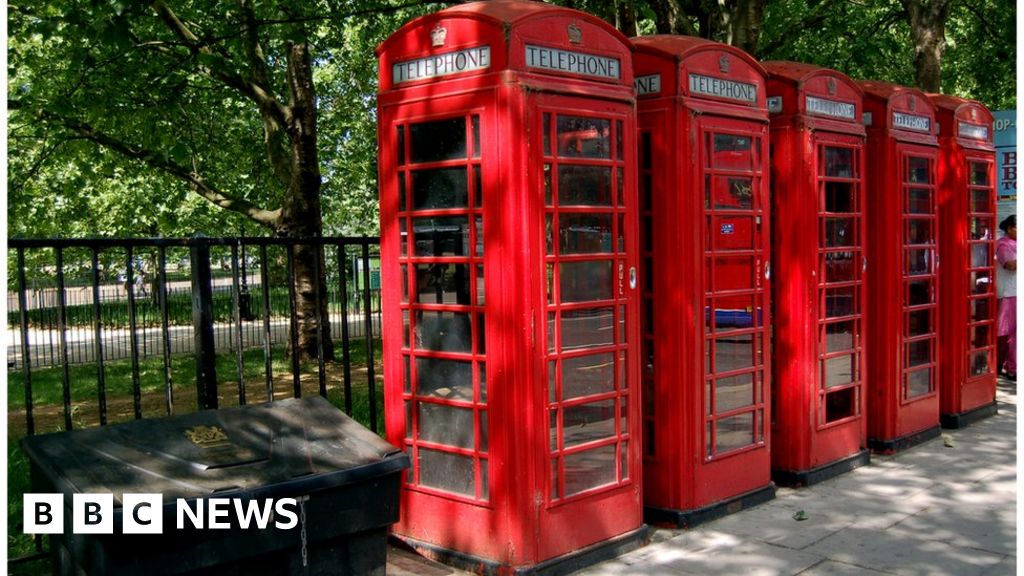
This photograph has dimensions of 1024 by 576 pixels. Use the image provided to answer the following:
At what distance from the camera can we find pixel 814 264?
21.0 ft

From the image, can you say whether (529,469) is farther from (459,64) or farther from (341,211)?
(341,211)

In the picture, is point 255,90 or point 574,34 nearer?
point 574,34

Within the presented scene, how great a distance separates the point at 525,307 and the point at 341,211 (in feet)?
70.9

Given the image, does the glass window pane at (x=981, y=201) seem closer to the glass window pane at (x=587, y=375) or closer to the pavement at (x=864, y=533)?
the pavement at (x=864, y=533)

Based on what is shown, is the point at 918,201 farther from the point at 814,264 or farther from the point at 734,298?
the point at 734,298

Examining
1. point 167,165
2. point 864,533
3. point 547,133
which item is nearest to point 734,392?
point 864,533

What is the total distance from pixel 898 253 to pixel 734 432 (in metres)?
2.48

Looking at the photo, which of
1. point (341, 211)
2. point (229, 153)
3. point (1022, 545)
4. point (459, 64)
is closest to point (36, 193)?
point (229, 153)

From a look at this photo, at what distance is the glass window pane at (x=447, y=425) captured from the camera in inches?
188

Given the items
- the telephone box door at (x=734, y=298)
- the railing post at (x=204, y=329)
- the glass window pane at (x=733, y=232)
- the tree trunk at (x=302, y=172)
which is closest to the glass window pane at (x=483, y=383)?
the railing post at (x=204, y=329)

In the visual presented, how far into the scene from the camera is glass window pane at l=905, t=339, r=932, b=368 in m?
7.65

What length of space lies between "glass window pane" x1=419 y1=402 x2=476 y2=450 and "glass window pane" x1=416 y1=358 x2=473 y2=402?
0.07 meters

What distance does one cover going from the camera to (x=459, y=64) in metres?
4.70

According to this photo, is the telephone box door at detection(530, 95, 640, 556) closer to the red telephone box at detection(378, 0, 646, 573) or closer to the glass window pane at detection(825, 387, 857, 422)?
the red telephone box at detection(378, 0, 646, 573)
